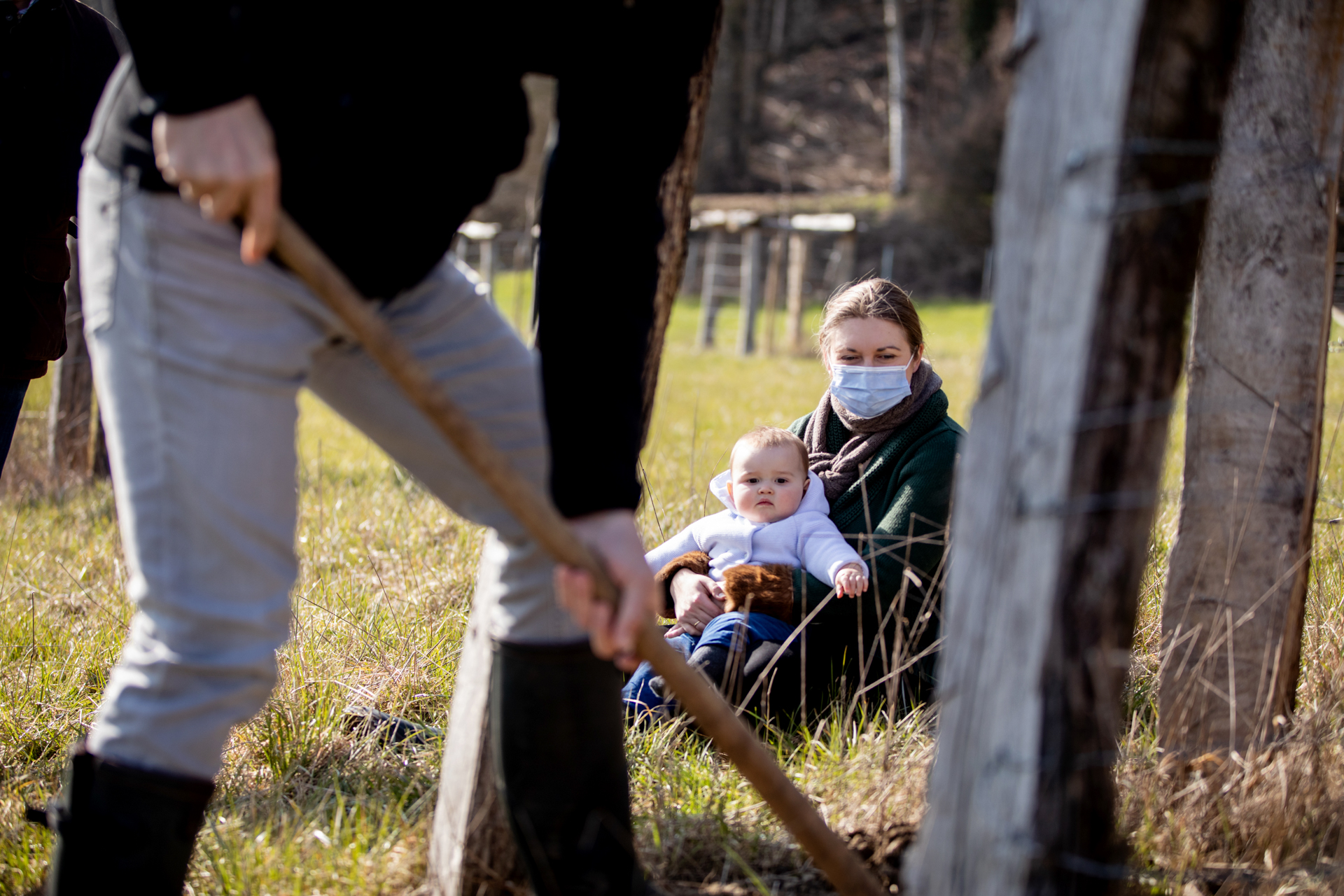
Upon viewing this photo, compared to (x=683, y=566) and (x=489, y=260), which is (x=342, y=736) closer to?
(x=683, y=566)

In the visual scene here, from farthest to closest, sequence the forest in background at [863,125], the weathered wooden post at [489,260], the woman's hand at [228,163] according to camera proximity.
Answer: the forest in background at [863,125]
the weathered wooden post at [489,260]
the woman's hand at [228,163]

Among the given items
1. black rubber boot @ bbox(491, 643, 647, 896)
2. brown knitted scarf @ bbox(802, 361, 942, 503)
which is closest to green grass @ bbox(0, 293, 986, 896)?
black rubber boot @ bbox(491, 643, 647, 896)

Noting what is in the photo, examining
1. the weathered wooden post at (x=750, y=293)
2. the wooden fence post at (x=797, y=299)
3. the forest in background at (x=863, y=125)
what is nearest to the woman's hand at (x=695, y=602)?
the wooden fence post at (x=797, y=299)

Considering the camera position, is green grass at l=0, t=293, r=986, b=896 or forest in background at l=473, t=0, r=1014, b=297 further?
forest in background at l=473, t=0, r=1014, b=297

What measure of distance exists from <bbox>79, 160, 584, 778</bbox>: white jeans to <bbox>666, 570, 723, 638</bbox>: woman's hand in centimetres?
148

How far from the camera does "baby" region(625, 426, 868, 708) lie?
101 inches

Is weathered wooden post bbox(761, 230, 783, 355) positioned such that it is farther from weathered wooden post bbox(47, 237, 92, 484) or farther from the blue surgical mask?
the blue surgical mask

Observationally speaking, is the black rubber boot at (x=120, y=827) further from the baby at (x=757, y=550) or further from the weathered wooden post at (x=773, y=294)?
the weathered wooden post at (x=773, y=294)

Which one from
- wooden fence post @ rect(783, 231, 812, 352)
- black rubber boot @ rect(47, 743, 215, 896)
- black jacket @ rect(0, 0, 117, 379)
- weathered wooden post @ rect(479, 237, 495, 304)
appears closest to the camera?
black rubber boot @ rect(47, 743, 215, 896)

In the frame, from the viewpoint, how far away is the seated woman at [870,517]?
254 cm

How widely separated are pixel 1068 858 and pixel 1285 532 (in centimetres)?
104

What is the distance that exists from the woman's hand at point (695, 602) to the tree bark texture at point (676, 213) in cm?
72

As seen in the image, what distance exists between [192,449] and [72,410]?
511 centimetres

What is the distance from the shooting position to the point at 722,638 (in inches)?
102
